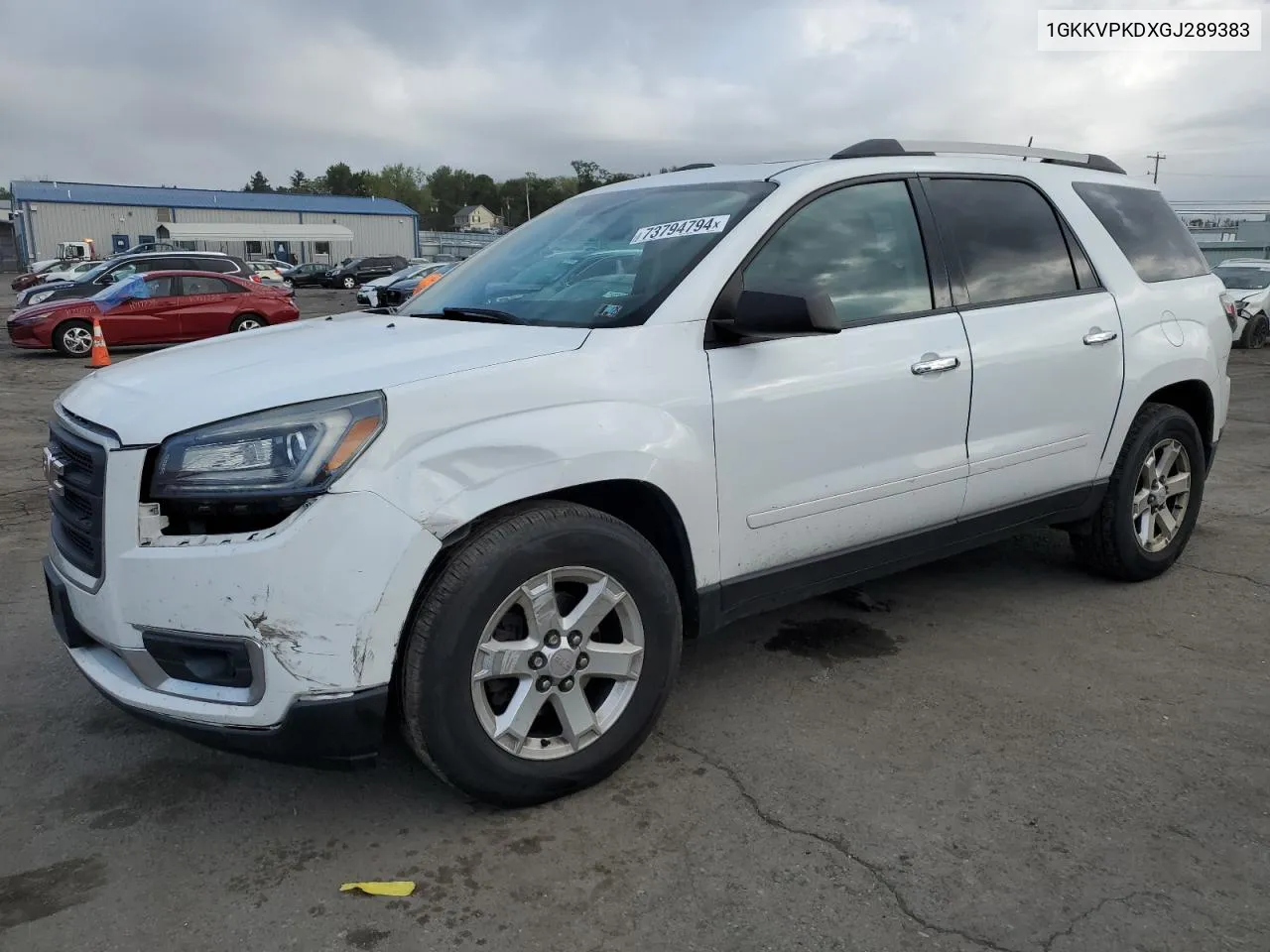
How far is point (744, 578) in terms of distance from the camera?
3.23 m

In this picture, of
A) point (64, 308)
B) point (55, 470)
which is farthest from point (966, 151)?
point (64, 308)

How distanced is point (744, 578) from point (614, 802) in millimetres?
806

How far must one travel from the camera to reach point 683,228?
3.37 meters

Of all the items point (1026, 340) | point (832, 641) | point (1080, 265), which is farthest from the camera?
point (1080, 265)

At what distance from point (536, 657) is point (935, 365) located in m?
1.79

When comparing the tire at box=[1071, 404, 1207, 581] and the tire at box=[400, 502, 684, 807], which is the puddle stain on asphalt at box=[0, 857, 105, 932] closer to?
the tire at box=[400, 502, 684, 807]

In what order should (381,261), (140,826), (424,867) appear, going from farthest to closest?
(381,261), (140,826), (424,867)

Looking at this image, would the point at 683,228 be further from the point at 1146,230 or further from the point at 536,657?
the point at 1146,230

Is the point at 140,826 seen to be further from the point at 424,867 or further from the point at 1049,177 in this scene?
the point at 1049,177

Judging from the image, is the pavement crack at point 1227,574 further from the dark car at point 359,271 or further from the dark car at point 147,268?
the dark car at point 359,271

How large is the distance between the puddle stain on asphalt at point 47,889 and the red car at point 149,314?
1467 centimetres

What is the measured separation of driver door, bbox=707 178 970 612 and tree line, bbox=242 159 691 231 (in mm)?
99235

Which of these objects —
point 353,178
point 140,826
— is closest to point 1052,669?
→ point 140,826

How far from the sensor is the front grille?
102 inches
